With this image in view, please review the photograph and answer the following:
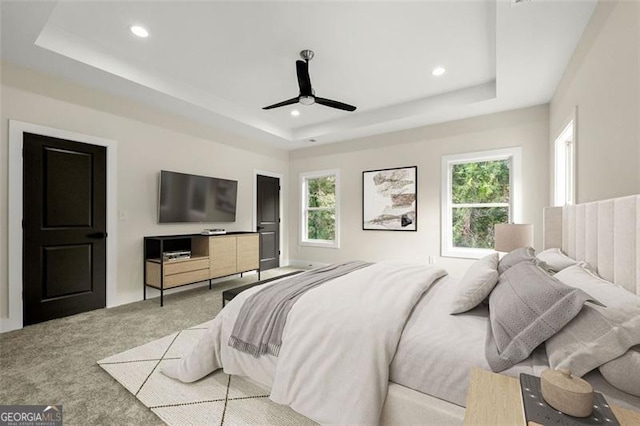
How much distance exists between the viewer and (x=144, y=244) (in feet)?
12.5

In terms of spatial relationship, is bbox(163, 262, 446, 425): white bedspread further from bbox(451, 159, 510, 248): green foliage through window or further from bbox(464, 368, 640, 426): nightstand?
bbox(451, 159, 510, 248): green foliage through window

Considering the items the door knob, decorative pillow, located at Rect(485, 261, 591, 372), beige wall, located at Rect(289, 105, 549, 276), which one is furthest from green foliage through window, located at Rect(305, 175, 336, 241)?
decorative pillow, located at Rect(485, 261, 591, 372)

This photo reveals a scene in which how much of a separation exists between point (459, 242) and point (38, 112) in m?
5.47

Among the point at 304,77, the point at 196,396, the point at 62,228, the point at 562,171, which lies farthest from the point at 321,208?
the point at 196,396

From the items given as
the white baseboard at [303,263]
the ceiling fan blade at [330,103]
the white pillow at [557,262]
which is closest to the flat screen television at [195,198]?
the white baseboard at [303,263]

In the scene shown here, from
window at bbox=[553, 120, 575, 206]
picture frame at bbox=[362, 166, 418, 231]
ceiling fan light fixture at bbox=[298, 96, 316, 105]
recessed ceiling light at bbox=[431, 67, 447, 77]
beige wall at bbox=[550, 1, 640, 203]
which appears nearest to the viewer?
beige wall at bbox=[550, 1, 640, 203]

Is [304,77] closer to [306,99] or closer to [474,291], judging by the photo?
[306,99]

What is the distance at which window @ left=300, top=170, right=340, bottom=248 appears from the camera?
18.6 ft

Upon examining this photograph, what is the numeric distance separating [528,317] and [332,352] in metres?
0.85

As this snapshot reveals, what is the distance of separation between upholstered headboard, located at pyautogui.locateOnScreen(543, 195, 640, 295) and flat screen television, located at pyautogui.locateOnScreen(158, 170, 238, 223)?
432cm

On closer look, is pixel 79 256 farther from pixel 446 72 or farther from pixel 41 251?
pixel 446 72

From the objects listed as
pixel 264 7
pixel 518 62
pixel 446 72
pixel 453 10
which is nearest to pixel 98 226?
pixel 264 7

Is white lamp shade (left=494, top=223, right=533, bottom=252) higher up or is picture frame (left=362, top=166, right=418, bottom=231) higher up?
picture frame (left=362, top=166, right=418, bottom=231)

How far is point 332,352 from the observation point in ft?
4.58
